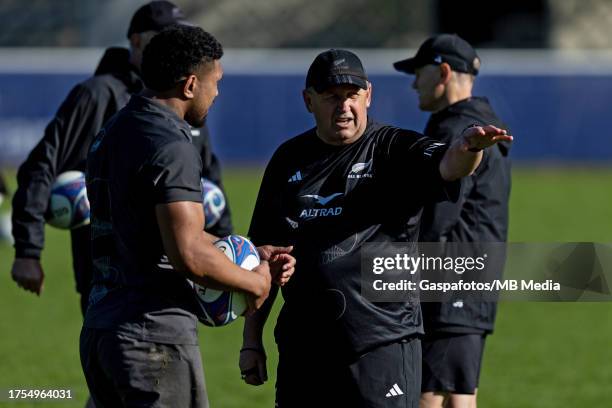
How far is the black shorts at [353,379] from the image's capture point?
492cm

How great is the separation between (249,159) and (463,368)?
1989 centimetres

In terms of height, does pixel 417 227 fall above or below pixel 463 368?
above

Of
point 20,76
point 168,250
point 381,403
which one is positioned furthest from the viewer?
point 20,76

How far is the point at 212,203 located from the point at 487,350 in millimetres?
4213

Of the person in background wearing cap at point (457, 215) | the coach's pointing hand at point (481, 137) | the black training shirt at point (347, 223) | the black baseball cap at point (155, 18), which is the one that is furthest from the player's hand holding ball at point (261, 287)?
the black baseball cap at point (155, 18)

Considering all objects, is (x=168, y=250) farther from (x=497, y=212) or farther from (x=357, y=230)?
(x=497, y=212)

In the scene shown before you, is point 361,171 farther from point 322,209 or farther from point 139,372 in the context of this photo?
point 139,372

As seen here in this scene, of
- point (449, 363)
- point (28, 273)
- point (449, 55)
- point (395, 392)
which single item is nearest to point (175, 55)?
point (395, 392)

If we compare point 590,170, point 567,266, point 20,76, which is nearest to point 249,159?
point 20,76

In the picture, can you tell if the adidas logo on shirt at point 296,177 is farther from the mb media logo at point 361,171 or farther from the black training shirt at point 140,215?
the black training shirt at point 140,215

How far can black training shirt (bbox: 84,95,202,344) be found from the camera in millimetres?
4406

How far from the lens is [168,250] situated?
438 cm

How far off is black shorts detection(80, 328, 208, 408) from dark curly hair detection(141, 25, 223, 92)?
103cm

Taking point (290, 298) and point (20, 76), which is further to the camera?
point (20, 76)
